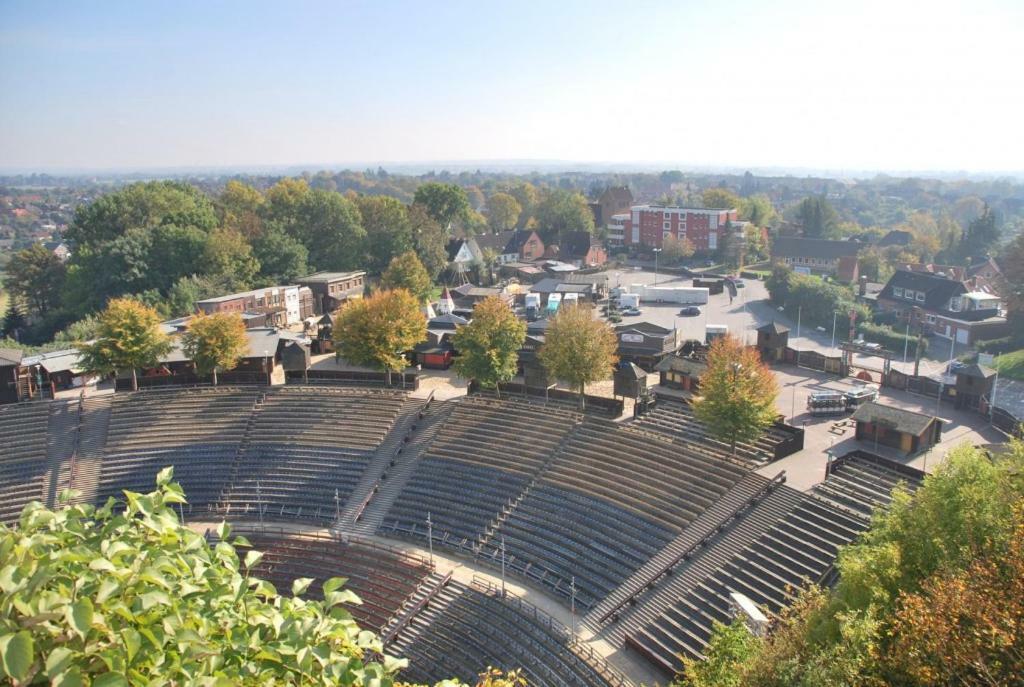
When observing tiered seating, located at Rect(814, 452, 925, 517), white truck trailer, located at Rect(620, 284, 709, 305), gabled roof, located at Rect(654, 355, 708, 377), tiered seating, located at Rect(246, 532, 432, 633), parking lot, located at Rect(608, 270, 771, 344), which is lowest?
tiered seating, located at Rect(246, 532, 432, 633)

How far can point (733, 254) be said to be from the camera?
3733 inches

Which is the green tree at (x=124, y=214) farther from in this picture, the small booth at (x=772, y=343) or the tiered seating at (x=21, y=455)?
the small booth at (x=772, y=343)

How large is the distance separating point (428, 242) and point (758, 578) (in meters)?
57.8

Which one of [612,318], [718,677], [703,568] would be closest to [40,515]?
[718,677]

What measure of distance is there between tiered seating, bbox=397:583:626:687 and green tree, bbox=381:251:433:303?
3865 centimetres

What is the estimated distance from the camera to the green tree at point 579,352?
35000 millimetres

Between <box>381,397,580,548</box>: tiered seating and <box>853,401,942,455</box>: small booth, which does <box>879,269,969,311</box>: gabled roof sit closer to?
<box>853,401,942,455</box>: small booth

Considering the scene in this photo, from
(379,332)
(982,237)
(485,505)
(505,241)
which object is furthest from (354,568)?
(982,237)

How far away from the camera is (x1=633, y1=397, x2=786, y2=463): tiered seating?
2941 centimetres

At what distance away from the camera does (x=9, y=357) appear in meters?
38.6

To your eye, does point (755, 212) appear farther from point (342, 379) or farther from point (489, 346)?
point (342, 379)

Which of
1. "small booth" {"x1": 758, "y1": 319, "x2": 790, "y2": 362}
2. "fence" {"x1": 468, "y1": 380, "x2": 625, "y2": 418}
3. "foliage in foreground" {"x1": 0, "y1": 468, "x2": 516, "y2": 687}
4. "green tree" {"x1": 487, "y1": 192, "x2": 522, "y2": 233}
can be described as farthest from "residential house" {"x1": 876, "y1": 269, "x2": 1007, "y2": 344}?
"green tree" {"x1": 487, "y1": 192, "x2": 522, "y2": 233}

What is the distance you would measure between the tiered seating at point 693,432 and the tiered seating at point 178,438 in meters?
21.2

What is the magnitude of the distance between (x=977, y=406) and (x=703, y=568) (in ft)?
60.1
